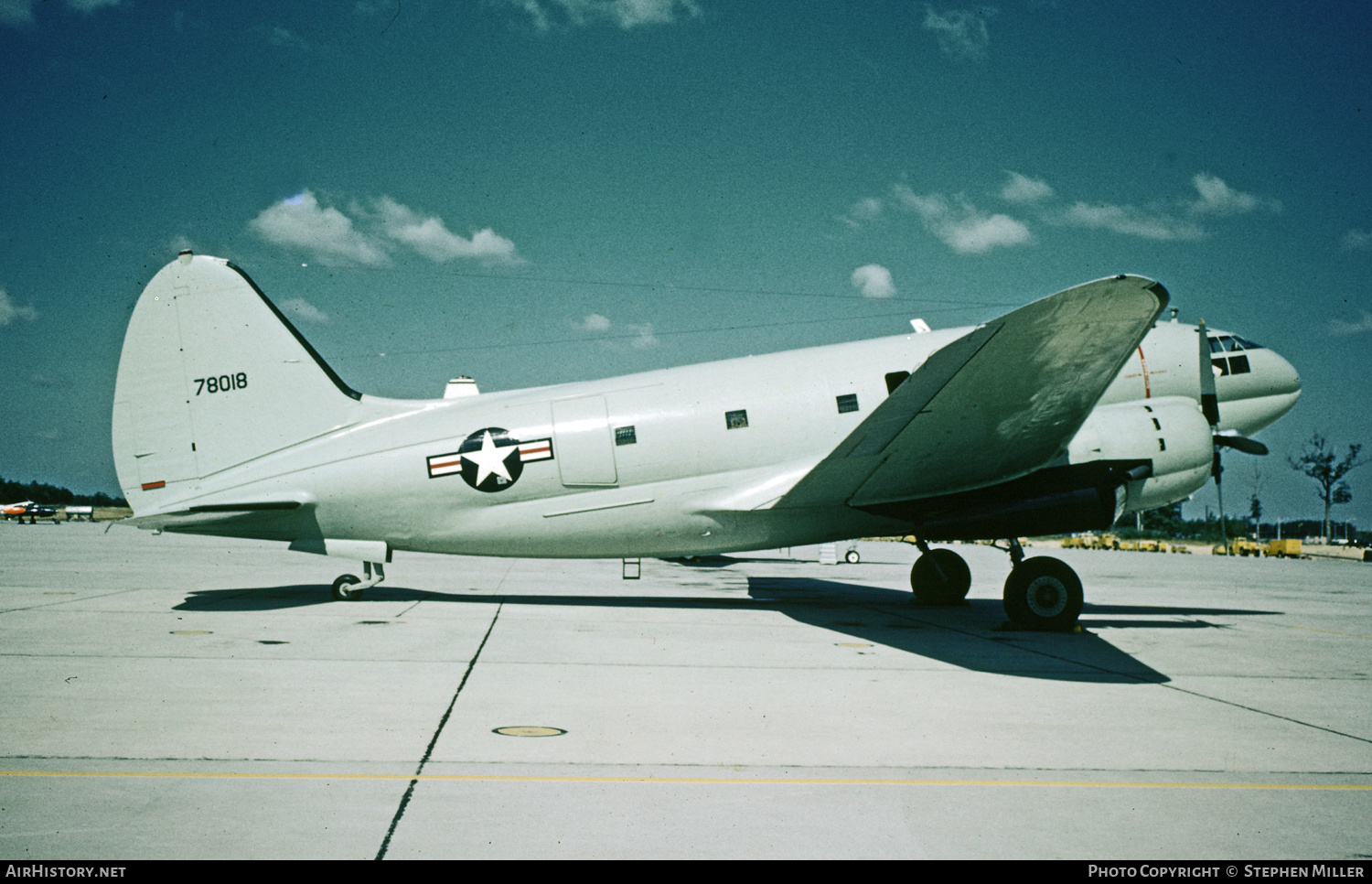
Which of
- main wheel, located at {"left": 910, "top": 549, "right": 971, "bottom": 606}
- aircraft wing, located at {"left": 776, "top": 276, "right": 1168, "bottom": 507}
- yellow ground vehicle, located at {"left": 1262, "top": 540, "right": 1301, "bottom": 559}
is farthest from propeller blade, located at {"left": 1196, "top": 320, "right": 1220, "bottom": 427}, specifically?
yellow ground vehicle, located at {"left": 1262, "top": 540, "right": 1301, "bottom": 559}

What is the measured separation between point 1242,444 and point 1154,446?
2.29 m

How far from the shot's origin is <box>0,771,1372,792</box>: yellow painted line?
5.44 meters

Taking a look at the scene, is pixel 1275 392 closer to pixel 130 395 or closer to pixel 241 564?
pixel 130 395

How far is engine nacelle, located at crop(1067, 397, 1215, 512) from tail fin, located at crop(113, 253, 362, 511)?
1296cm

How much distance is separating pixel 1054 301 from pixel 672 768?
7.00 meters

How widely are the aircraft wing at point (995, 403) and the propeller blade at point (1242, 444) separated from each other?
11.5 ft

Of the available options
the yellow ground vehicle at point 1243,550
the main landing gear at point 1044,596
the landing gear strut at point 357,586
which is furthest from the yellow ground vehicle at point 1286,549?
the landing gear strut at point 357,586

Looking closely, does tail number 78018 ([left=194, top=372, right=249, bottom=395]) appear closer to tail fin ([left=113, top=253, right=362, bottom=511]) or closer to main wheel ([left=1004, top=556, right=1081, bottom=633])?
tail fin ([left=113, top=253, right=362, bottom=511])

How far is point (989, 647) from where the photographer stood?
11.4 metres

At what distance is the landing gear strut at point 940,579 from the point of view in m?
16.4

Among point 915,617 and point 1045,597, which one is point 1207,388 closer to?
point 1045,597

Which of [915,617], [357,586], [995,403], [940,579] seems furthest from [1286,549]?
[357,586]

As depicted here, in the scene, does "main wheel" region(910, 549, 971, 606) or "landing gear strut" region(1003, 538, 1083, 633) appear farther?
"main wheel" region(910, 549, 971, 606)

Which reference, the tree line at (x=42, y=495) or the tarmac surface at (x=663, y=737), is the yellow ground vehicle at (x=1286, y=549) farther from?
the tree line at (x=42, y=495)
